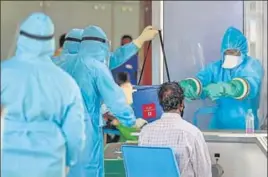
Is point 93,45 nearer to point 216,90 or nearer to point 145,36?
point 145,36

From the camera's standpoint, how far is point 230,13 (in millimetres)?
4531

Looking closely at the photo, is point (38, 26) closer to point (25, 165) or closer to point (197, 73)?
point (25, 165)

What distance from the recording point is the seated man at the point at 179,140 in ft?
Result: 8.71

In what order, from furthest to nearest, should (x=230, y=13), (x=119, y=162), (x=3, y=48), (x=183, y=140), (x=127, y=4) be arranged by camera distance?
(x=127, y=4) → (x=3, y=48) → (x=230, y=13) → (x=119, y=162) → (x=183, y=140)

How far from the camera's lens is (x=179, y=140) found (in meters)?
2.66

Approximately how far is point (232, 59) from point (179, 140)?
1.49 m

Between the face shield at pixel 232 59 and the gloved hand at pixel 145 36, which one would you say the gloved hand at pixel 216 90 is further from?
the gloved hand at pixel 145 36

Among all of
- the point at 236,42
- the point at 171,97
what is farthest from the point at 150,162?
the point at 236,42

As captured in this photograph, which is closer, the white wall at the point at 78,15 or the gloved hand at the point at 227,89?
the gloved hand at the point at 227,89

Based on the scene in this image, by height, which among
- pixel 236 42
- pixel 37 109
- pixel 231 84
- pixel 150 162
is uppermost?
pixel 236 42

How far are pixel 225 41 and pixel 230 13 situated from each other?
0.51 m

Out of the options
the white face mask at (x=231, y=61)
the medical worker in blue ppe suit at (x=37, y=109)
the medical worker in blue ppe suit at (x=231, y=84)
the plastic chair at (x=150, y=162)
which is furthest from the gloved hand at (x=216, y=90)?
the medical worker in blue ppe suit at (x=37, y=109)

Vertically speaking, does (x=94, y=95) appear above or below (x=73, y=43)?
below

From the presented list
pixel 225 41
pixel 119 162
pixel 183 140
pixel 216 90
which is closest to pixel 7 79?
pixel 183 140
